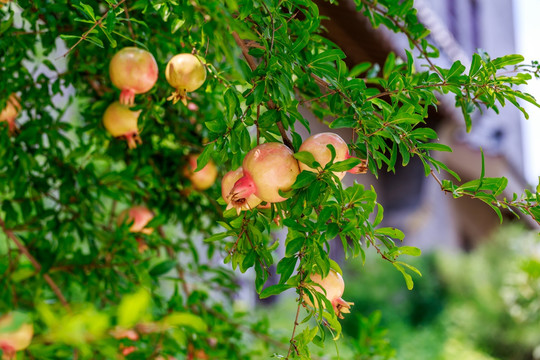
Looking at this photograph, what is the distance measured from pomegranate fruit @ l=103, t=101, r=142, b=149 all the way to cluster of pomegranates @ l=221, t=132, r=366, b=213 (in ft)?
1.25

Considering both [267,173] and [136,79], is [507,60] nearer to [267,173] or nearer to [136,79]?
[267,173]

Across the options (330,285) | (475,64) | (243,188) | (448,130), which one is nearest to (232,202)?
(243,188)

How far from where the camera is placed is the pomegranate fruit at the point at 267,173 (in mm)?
417

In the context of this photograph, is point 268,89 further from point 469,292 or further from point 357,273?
point 469,292

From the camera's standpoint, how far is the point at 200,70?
1.86 feet

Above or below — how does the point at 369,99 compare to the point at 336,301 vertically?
above

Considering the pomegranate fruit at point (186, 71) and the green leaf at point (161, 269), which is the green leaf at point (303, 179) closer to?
the pomegranate fruit at point (186, 71)

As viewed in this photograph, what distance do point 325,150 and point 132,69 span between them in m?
0.32

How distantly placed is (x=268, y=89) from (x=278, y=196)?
0.30 ft

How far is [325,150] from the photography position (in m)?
0.43

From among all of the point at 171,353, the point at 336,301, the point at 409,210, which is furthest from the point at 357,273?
the point at 336,301

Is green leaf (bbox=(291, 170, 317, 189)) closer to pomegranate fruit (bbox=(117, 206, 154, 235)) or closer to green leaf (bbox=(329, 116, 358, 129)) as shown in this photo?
green leaf (bbox=(329, 116, 358, 129))

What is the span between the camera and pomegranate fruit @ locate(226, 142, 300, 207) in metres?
0.42

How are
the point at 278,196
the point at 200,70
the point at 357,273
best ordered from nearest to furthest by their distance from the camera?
the point at 278,196
the point at 200,70
the point at 357,273
